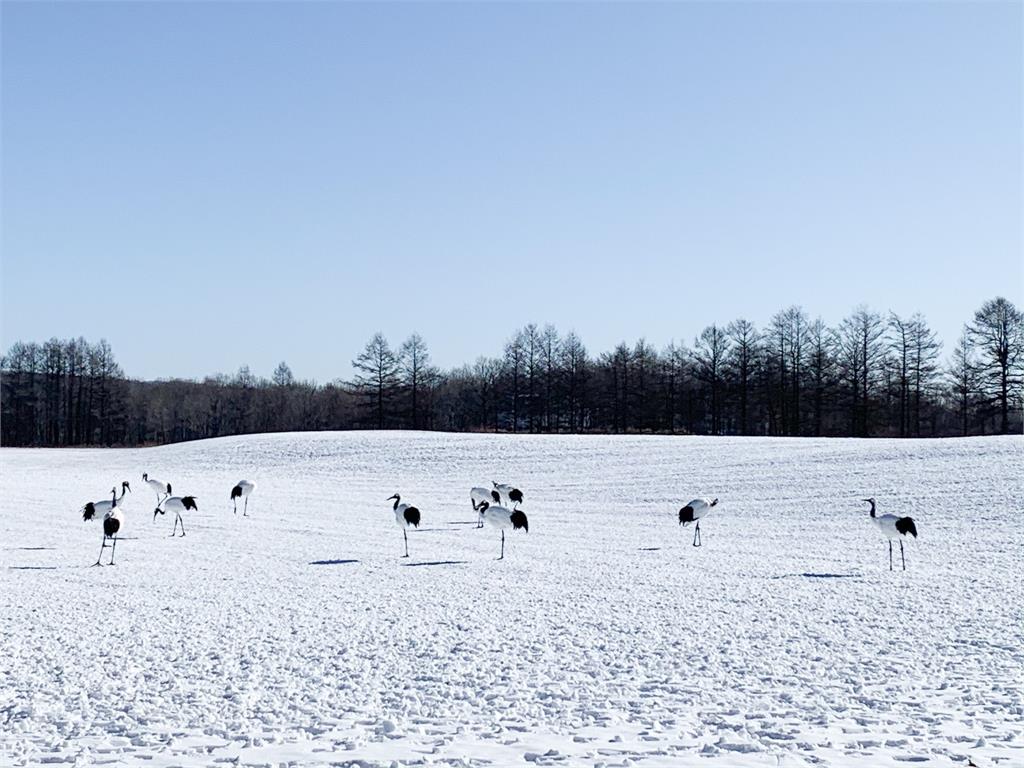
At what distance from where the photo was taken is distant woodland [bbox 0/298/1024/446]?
6925 centimetres

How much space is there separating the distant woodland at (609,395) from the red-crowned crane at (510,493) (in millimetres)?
42061

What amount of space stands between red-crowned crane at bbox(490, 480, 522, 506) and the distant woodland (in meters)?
42.1

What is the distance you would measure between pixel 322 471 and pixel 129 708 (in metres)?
36.6

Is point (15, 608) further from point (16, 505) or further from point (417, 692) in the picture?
point (16, 505)

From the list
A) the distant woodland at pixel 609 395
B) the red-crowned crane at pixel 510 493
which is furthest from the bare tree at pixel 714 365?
the red-crowned crane at pixel 510 493

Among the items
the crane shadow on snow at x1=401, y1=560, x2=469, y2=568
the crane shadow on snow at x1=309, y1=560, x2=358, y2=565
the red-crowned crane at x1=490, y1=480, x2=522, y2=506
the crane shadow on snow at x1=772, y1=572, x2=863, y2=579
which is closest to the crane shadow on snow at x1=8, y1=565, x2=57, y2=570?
the crane shadow on snow at x1=309, y1=560, x2=358, y2=565

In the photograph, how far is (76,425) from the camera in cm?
9688

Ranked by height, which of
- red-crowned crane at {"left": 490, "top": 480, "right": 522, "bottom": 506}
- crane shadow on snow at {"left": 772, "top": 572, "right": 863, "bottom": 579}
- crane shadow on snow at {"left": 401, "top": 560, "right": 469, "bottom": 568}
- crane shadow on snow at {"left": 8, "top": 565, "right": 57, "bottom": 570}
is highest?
red-crowned crane at {"left": 490, "top": 480, "right": 522, "bottom": 506}

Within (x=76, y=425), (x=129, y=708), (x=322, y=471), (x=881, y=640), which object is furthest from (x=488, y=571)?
(x=76, y=425)

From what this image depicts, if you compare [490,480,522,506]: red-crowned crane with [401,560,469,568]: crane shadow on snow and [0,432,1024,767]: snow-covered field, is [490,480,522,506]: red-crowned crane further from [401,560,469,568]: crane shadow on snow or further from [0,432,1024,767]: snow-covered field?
[401,560,469,568]: crane shadow on snow

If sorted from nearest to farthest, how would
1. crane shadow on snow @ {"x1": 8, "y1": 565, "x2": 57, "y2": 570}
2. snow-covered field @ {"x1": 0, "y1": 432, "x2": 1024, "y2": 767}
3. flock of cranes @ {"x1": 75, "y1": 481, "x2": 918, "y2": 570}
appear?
snow-covered field @ {"x1": 0, "y1": 432, "x2": 1024, "y2": 767}, crane shadow on snow @ {"x1": 8, "y1": 565, "x2": 57, "y2": 570}, flock of cranes @ {"x1": 75, "y1": 481, "x2": 918, "y2": 570}

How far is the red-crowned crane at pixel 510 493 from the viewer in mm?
26125

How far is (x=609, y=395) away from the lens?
88.4 metres

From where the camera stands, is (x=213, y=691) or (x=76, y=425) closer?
(x=213, y=691)
